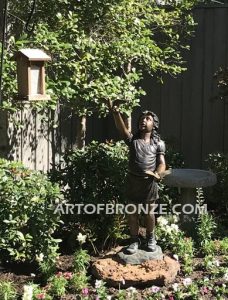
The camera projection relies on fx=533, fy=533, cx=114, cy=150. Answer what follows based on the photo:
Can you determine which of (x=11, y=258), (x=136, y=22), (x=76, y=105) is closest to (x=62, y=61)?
(x=76, y=105)

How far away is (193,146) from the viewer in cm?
792

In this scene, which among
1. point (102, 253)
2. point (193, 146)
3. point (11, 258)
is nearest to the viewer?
point (11, 258)

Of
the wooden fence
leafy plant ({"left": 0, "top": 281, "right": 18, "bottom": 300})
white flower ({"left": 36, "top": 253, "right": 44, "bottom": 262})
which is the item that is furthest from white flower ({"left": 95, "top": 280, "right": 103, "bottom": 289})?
the wooden fence

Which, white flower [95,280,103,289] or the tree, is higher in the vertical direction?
the tree

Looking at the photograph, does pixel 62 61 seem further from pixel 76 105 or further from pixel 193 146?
pixel 193 146

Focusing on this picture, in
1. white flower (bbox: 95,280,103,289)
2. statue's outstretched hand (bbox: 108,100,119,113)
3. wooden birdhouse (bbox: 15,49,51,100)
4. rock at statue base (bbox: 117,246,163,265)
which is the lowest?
white flower (bbox: 95,280,103,289)

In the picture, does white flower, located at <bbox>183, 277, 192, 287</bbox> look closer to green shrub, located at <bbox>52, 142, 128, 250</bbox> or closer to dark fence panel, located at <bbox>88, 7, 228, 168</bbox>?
green shrub, located at <bbox>52, 142, 128, 250</bbox>

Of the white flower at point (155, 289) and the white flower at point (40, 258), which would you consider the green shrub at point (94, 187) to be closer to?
the white flower at point (40, 258)

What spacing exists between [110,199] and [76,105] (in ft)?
3.35

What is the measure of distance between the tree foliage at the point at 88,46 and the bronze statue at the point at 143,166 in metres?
0.43

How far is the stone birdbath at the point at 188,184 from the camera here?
5.65m

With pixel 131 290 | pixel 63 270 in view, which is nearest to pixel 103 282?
pixel 131 290

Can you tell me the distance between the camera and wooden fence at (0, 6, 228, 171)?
7.44 metres

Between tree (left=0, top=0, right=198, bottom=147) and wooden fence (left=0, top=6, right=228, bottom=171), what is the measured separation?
1508mm
